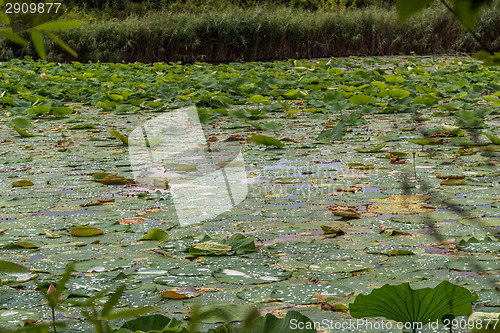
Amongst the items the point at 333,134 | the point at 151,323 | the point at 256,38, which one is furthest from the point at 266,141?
the point at 256,38

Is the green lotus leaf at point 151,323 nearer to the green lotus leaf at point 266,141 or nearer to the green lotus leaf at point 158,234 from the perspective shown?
the green lotus leaf at point 158,234

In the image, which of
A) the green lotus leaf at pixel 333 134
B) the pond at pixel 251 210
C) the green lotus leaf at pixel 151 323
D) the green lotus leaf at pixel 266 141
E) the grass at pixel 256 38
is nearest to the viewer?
the green lotus leaf at pixel 151 323

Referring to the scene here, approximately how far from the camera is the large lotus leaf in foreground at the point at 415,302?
88 centimetres

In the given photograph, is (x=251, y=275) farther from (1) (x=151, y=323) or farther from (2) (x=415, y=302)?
(2) (x=415, y=302)

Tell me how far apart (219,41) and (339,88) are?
22.2 ft

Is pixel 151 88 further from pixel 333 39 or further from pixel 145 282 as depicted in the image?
pixel 333 39

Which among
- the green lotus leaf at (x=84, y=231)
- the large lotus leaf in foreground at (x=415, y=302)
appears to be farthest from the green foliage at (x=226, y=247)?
the large lotus leaf in foreground at (x=415, y=302)

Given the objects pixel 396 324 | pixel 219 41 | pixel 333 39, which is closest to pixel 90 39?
pixel 219 41

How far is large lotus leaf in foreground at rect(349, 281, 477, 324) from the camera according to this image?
88 centimetres

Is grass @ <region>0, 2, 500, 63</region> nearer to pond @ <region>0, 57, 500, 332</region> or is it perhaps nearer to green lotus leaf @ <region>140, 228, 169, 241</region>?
pond @ <region>0, 57, 500, 332</region>

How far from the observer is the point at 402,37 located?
1323cm

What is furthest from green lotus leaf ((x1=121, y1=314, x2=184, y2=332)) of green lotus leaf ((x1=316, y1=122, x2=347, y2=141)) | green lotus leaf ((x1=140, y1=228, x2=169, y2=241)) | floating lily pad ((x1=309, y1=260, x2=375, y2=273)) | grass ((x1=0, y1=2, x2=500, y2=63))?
grass ((x1=0, y1=2, x2=500, y2=63))

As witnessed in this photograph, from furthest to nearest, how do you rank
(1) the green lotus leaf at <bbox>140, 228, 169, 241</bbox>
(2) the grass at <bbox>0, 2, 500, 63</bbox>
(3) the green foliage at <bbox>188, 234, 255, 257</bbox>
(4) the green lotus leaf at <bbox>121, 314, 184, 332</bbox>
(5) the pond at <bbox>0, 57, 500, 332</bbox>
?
(2) the grass at <bbox>0, 2, 500, 63</bbox> → (1) the green lotus leaf at <bbox>140, 228, 169, 241</bbox> → (3) the green foliage at <bbox>188, 234, 255, 257</bbox> → (5) the pond at <bbox>0, 57, 500, 332</bbox> → (4) the green lotus leaf at <bbox>121, 314, 184, 332</bbox>

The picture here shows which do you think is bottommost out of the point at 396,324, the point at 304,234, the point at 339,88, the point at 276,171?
the point at 339,88
